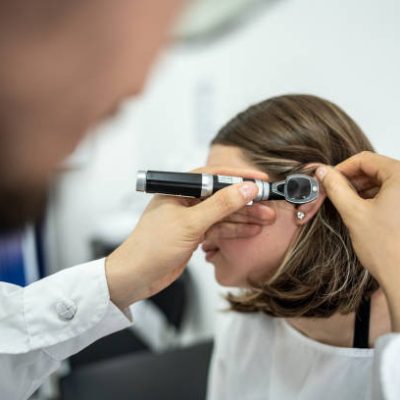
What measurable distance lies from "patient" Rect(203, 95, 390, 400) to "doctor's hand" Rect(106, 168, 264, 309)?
0.10 m

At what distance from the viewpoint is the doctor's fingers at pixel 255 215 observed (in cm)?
65

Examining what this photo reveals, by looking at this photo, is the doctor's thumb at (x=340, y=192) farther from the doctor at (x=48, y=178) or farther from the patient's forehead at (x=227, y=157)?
the patient's forehead at (x=227, y=157)

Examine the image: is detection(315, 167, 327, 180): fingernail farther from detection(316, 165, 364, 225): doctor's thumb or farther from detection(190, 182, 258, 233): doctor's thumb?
detection(190, 182, 258, 233): doctor's thumb

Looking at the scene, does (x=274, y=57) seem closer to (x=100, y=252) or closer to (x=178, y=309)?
(x=100, y=252)

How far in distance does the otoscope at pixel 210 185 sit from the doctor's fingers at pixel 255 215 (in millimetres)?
82

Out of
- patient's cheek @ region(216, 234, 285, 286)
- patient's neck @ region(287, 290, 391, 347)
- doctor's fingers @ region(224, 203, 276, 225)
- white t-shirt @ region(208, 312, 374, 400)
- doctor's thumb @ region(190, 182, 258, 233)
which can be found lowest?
white t-shirt @ region(208, 312, 374, 400)

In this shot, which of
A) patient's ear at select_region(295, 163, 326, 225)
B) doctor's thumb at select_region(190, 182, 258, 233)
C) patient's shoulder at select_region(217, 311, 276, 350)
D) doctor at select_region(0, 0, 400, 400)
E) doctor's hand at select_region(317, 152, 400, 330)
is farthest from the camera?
patient's shoulder at select_region(217, 311, 276, 350)

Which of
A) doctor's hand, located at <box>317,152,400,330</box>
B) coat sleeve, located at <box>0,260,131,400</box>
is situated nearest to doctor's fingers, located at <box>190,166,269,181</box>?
doctor's hand, located at <box>317,152,400,330</box>

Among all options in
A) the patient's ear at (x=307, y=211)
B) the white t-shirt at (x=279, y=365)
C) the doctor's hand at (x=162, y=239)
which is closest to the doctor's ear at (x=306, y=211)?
the patient's ear at (x=307, y=211)

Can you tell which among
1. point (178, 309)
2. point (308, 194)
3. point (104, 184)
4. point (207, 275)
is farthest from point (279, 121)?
point (178, 309)

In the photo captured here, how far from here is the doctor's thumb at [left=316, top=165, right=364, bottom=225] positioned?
0.48 meters

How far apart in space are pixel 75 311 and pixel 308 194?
1.30 ft

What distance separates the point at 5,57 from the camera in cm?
28

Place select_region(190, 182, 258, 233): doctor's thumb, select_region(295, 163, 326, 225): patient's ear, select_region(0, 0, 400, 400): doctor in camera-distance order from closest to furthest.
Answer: select_region(0, 0, 400, 400): doctor < select_region(190, 182, 258, 233): doctor's thumb < select_region(295, 163, 326, 225): patient's ear
